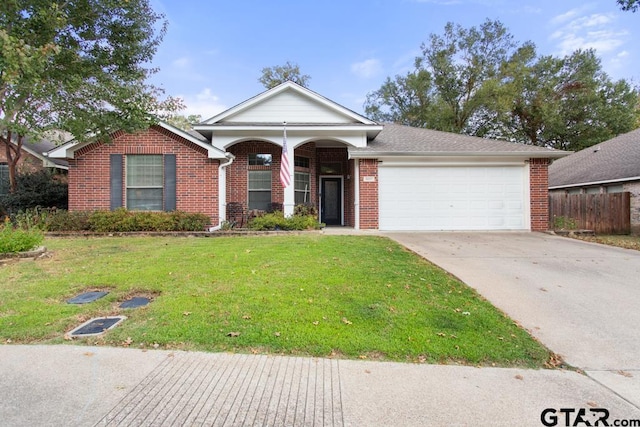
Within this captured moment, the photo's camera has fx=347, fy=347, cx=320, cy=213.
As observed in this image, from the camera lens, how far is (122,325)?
3717 millimetres

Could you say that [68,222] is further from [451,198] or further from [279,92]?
[451,198]

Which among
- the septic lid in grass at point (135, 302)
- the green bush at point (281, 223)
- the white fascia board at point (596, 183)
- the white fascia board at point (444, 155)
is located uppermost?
the white fascia board at point (444, 155)

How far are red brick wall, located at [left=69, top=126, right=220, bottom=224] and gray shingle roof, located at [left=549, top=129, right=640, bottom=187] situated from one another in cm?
1651

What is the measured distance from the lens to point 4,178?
14727 mm

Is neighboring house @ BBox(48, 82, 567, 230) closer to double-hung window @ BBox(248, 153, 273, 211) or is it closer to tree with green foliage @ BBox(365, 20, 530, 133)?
double-hung window @ BBox(248, 153, 273, 211)

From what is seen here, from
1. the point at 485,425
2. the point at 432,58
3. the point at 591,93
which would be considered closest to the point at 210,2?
the point at 485,425

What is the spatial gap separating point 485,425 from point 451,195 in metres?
11.2

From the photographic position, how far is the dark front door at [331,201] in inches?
600

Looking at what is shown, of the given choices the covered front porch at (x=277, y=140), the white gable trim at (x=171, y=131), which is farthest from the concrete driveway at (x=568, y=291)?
the white gable trim at (x=171, y=131)

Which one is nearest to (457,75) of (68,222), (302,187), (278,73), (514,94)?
(514,94)

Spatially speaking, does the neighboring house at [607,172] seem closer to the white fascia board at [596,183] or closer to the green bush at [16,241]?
the white fascia board at [596,183]

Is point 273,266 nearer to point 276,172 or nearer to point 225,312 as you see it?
point 225,312

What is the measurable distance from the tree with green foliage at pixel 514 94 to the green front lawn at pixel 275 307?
26.2m

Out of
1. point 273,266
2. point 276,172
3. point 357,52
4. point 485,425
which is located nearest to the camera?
point 485,425
